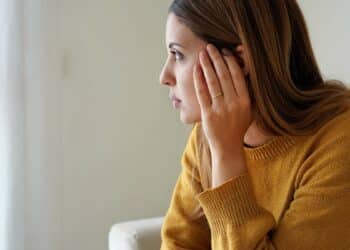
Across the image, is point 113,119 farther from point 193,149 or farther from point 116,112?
point 193,149

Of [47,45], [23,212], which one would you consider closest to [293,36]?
[47,45]

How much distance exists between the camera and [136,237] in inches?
55.7

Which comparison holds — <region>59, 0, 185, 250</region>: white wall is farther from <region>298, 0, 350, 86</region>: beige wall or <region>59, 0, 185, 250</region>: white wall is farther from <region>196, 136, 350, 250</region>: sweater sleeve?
<region>196, 136, 350, 250</region>: sweater sleeve

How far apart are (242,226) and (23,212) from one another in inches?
44.5

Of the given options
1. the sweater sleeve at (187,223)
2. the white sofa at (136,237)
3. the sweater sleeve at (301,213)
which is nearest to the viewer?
the sweater sleeve at (301,213)

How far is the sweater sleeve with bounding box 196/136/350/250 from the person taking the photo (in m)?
0.88

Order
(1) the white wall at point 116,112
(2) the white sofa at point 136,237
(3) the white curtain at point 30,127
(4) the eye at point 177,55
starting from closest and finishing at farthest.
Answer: (4) the eye at point 177,55
(2) the white sofa at point 136,237
(3) the white curtain at point 30,127
(1) the white wall at point 116,112

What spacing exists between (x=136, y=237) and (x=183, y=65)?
0.61 meters

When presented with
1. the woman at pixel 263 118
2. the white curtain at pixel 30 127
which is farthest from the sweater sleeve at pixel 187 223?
the white curtain at pixel 30 127

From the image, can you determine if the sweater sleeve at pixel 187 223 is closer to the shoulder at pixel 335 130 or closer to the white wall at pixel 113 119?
the shoulder at pixel 335 130

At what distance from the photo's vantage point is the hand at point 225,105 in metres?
0.93

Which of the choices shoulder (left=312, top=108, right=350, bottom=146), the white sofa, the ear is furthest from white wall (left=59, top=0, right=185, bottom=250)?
shoulder (left=312, top=108, right=350, bottom=146)

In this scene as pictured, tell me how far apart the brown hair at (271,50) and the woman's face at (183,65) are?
16 mm

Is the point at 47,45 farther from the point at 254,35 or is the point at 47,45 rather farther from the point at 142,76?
the point at 254,35
